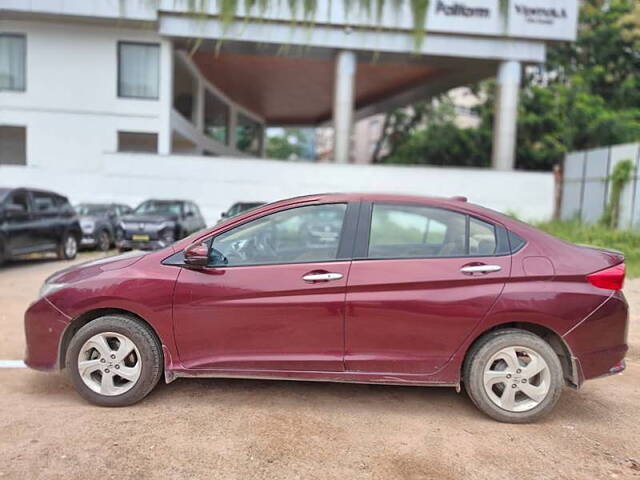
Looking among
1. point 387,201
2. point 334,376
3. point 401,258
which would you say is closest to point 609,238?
point 387,201

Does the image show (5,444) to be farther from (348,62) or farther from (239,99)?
(239,99)

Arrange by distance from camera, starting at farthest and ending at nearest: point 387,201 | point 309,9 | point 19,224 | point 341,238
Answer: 1. point 309,9
2. point 19,224
3. point 387,201
4. point 341,238

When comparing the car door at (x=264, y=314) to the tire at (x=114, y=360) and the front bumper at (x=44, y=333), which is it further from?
the front bumper at (x=44, y=333)

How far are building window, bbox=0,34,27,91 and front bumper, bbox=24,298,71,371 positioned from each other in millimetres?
18149

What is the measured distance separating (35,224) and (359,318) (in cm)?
898

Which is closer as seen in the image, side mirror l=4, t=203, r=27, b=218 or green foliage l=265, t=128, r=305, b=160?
side mirror l=4, t=203, r=27, b=218

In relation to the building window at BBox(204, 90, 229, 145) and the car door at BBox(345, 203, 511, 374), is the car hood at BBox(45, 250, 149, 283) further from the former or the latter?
the building window at BBox(204, 90, 229, 145)

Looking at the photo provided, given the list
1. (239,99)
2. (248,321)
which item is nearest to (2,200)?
(248,321)

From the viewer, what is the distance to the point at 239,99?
31.0m

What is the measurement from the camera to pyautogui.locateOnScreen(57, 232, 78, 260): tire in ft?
37.0

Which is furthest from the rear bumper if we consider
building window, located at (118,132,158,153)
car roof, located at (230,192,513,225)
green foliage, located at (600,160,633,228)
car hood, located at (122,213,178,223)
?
building window, located at (118,132,158,153)

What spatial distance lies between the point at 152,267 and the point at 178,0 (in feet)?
54.4

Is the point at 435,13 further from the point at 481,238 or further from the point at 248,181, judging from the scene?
the point at 481,238

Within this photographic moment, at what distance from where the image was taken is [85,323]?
393 cm
